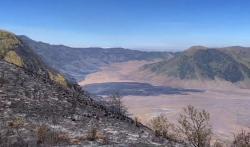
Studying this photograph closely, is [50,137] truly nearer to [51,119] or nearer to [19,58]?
[51,119]

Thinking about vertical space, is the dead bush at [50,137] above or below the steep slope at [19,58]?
below

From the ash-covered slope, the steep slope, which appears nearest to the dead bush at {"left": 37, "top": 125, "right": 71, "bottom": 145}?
the ash-covered slope

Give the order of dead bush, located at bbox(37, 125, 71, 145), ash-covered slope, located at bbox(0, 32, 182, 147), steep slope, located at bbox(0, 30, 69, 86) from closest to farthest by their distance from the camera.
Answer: dead bush, located at bbox(37, 125, 71, 145)
ash-covered slope, located at bbox(0, 32, 182, 147)
steep slope, located at bbox(0, 30, 69, 86)

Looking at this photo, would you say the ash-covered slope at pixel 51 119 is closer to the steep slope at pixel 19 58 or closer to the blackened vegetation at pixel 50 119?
the blackened vegetation at pixel 50 119

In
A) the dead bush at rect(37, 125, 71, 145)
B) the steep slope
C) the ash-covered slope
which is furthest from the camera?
the steep slope

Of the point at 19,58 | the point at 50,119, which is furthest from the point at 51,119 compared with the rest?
the point at 19,58

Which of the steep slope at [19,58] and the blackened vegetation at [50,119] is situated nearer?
the blackened vegetation at [50,119]

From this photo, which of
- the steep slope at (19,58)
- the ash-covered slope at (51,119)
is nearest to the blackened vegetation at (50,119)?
the ash-covered slope at (51,119)

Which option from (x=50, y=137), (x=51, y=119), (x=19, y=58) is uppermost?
(x=19, y=58)

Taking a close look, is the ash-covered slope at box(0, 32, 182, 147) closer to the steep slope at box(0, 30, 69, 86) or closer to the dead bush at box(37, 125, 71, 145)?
the dead bush at box(37, 125, 71, 145)
